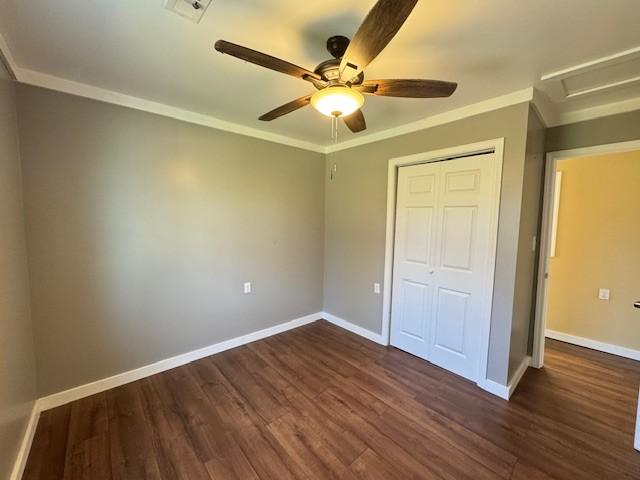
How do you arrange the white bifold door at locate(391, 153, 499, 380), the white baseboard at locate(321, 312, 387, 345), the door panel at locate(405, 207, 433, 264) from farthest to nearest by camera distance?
the white baseboard at locate(321, 312, 387, 345), the door panel at locate(405, 207, 433, 264), the white bifold door at locate(391, 153, 499, 380)

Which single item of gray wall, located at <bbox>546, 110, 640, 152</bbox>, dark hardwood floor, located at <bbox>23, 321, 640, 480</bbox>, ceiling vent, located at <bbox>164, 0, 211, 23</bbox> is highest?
ceiling vent, located at <bbox>164, 0, 211, 23</bbox>

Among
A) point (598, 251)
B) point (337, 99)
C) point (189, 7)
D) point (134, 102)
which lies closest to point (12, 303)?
point (134, 102)

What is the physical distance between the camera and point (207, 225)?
2.57 m

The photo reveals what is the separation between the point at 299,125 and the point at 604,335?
3930mm

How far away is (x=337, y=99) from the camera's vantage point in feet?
4.13

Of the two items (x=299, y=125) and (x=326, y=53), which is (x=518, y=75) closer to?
(x=326, y=53)

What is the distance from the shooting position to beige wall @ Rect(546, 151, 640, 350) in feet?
8.79

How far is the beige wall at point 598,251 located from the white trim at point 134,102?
3371mm

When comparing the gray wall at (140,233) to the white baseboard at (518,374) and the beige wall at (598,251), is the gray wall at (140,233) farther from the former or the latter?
the beige wall at (598,251)

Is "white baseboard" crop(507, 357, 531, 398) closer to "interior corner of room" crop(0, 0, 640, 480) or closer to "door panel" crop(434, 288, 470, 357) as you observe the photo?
"interior corner of room" crop(0, 0, 640, 480)

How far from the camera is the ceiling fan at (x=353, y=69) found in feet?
3.06

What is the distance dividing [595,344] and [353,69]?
3826mm

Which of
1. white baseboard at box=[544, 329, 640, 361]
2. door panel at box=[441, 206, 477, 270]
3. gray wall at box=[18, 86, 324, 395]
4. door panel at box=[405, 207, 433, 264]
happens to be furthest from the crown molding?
white baseboard at box=[544, 329, 640, 361]

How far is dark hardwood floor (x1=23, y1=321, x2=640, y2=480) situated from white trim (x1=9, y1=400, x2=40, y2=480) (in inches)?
1.4
